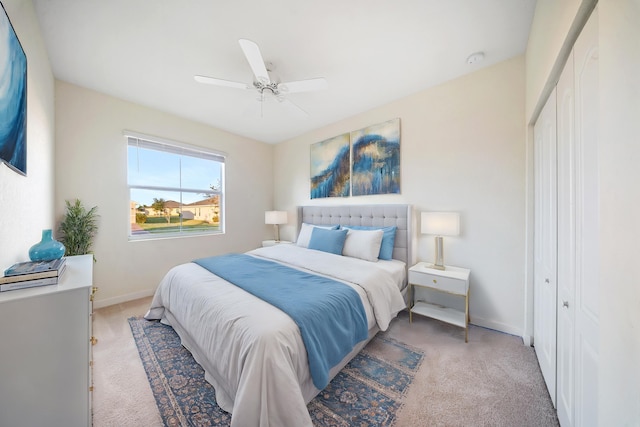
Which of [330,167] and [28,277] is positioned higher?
A: [330,167]

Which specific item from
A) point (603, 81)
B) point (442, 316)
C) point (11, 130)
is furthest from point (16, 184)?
point (442, 316)

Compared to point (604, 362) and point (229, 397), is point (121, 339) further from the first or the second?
point (604, 362)

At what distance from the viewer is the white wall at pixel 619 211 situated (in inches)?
22.3

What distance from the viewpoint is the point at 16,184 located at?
140cm

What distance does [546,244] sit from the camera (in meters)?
1.59

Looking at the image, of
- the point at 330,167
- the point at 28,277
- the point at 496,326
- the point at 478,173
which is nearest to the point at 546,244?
the point at 478,173

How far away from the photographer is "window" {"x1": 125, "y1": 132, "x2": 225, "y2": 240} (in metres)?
3.19

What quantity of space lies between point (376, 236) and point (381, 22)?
2104mm

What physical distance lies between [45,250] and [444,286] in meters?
3.30

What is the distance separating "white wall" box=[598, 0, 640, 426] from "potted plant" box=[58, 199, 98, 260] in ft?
13.5

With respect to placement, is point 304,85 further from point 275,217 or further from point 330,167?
point 275,217

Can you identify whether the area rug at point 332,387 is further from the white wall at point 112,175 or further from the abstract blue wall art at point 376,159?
the abstract blue wall art at point 376,159

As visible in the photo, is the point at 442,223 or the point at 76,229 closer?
the point at 442,223

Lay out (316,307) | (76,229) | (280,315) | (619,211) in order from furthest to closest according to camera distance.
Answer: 1. (76,229)
2. (316,307)
3. (280,315)
4. (619,211)
